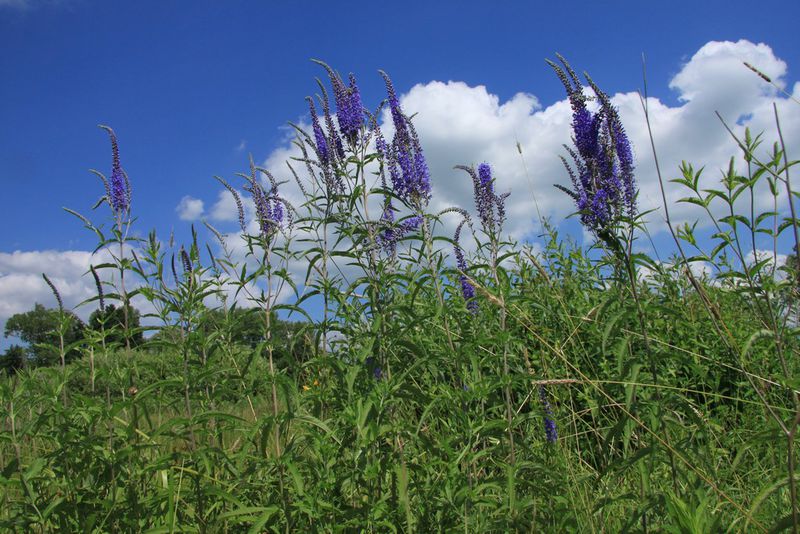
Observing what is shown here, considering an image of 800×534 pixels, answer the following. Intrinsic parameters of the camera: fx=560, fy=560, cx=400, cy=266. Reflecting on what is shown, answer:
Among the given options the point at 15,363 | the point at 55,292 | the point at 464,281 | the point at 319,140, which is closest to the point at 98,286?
the point at 55,292

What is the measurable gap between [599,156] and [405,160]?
133cm

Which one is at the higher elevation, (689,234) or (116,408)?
(689,234)

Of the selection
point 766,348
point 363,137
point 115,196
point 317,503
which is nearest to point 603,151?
point 363,137

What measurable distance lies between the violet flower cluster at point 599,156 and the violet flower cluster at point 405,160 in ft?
3.56

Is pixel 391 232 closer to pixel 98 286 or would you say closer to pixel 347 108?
pixel 347 108

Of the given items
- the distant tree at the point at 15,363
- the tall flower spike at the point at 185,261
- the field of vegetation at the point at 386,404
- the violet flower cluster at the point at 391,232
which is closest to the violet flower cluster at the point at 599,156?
the field of vegetation at the point at 386,404

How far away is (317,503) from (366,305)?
127cm

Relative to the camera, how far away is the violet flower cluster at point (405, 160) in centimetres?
404

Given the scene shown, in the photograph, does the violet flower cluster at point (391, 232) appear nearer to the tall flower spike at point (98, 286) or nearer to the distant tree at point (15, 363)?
the tall flower spike at point (98, 286)

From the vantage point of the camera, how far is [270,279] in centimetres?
367

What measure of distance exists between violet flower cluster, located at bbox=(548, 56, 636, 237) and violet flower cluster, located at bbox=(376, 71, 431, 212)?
42.7 inches

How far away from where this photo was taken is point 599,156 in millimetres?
3516

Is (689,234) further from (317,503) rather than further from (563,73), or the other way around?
(317,503)

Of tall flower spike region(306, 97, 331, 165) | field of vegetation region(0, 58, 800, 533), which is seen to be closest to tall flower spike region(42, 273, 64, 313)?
field of vegetation region(0, 58, 800, 533)
